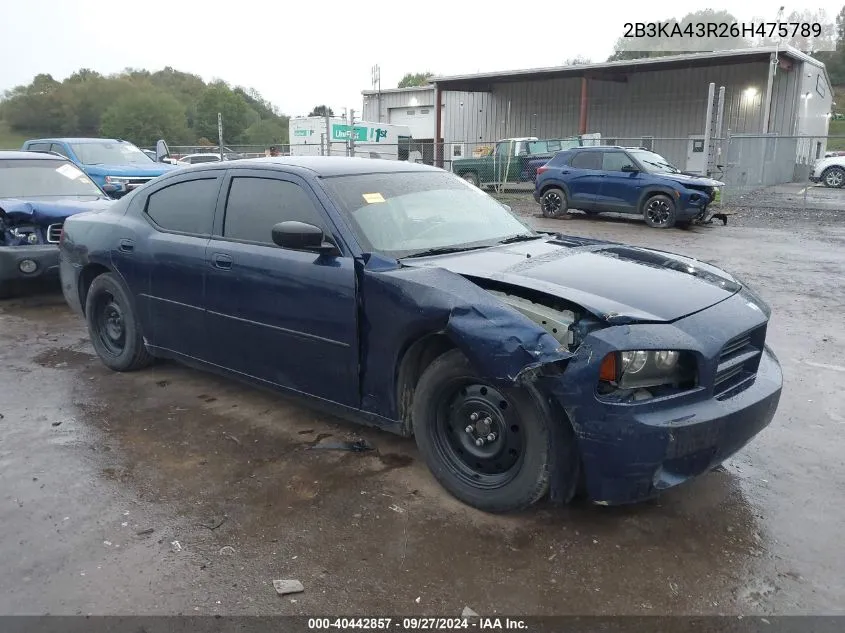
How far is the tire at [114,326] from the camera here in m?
5.28

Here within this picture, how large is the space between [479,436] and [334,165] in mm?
1985

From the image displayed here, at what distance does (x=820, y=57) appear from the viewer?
3036 inches

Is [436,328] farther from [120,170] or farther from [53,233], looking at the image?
[120,170]

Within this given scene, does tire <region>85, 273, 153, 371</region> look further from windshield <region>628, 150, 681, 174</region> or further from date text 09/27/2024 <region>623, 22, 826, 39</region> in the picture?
date text 09/27/2024 <region>623, 22, 826, 39</region>

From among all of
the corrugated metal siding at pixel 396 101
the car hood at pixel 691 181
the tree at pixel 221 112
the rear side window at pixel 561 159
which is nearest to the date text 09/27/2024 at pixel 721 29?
the rear side window at pixel 561 159

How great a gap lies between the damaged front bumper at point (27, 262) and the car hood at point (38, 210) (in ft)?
0.98

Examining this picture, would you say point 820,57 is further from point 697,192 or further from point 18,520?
point 18,520

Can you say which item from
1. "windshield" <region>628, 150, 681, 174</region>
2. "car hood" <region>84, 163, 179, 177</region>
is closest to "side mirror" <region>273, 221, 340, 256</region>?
"car hood" <region>84, 163, 179, 177</region>

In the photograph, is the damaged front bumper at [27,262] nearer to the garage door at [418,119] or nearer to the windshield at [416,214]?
the windshield at [416,214]

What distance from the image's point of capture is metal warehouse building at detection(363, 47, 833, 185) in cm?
2658

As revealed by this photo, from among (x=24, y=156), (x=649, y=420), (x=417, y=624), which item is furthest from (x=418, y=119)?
(x=417, y=624)

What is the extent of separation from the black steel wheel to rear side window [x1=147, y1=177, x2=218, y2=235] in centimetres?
206

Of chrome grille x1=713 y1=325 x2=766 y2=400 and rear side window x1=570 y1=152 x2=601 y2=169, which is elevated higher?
rear side window x1=570 y1=152 x2=601 y2=169

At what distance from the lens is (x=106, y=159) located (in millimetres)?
14094
